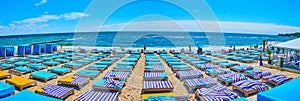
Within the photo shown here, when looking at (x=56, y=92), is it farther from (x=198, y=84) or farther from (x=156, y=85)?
(x=198, y=84)

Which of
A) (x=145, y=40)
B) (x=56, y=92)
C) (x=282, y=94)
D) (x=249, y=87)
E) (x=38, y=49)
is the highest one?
(x=145, y=40)

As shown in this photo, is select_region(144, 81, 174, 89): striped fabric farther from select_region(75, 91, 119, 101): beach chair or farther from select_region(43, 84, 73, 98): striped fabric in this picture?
select_region(43, 84, 73, 98): striped fabric

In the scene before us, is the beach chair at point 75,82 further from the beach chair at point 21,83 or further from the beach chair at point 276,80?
the beach chair at point 276,80

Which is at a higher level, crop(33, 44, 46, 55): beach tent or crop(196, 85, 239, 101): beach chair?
crop(33, 44, 46, 55): beach tent

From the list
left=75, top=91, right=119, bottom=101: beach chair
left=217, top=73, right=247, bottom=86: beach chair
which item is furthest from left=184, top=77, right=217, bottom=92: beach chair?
left=75, top=91, right=119, bottom=101: beach chair

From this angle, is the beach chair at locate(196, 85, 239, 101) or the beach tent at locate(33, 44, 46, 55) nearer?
the beach chair at locate(196, 85, 239, 101)

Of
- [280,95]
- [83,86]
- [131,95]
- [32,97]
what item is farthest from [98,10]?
[280,95]

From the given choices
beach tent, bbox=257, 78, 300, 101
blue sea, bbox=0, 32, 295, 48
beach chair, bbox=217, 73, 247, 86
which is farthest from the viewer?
Result: blue sea, bbox=0, 32, 295, 48

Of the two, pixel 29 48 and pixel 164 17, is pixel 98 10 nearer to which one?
pixel 164 17

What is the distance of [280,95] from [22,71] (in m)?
12.2

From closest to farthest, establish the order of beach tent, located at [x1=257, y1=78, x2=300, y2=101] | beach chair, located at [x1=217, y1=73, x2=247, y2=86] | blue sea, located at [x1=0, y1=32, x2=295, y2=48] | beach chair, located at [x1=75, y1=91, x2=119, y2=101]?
beach tent, located at [x1=257, y1=78, x2=300, y2=101], beach chair, located at [x1=75, y1=91, x2=119, y2=101], beach chair, located at [x1=217, y1=73, x2=247, y2=86], blue sea, located at [x1=0, y1=32, x2=295, y2=48]

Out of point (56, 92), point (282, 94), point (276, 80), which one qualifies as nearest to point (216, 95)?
point (282, 94)

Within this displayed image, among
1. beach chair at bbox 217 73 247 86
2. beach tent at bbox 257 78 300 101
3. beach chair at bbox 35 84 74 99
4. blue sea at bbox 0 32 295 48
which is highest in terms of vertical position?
blue sea at bbox 0 32 295 48

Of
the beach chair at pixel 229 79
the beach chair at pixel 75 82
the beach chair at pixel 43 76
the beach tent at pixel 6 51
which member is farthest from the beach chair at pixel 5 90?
the beach tent at pixel 6 51
